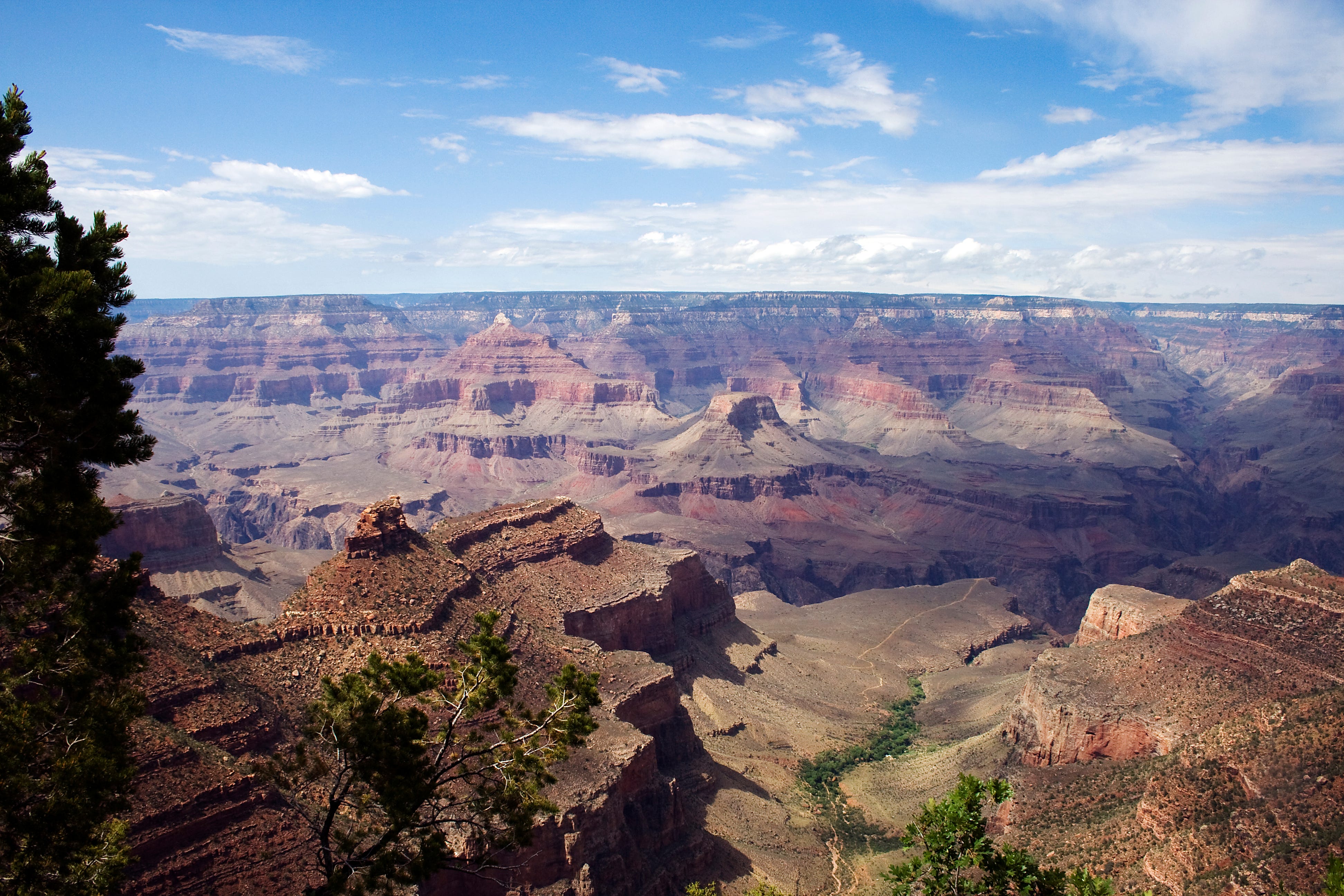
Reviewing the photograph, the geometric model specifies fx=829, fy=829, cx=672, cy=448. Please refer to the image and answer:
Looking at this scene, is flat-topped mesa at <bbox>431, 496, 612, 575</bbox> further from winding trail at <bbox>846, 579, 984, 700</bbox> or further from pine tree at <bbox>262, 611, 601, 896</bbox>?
pine tree at <bbox>262, 611, 601, 896</bbox>

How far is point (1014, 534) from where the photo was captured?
169125mm

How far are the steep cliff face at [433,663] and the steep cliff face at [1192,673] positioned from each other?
24.9 m

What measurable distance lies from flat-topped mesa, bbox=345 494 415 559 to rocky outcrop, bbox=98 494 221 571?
71.8 meters

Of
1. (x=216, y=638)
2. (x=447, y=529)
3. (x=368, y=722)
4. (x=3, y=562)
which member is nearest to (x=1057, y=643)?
(x=447, y=529)

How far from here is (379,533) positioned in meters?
54.1

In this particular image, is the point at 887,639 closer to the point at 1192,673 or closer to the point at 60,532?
the point at 1192,673

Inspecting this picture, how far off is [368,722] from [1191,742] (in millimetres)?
47085

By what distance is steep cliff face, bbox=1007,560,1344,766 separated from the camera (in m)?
50.1

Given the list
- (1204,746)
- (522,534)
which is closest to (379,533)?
(522,534)

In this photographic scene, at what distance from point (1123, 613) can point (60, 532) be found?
7605cm

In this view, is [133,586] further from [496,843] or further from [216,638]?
[216,638]

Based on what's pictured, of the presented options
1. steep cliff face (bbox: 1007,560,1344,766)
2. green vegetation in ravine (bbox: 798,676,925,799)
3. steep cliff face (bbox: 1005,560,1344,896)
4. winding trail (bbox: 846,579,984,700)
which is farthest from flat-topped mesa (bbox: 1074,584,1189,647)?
winding trail (bbox: 846,579,984,700)

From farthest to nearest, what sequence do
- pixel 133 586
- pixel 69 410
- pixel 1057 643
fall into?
1. pixel 1057 643
2. pixel 133 586
3. pixel 69 410

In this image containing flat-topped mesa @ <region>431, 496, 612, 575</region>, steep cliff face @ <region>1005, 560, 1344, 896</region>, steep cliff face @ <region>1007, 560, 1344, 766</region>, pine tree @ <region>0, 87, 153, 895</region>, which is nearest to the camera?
pine tree @ <region>0, 87, 153, 895</region>
